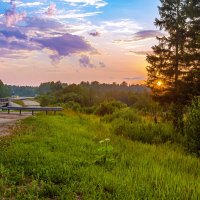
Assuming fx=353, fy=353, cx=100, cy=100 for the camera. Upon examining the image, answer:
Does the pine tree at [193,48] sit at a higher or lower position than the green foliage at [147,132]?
higher

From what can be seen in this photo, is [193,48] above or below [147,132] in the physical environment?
above

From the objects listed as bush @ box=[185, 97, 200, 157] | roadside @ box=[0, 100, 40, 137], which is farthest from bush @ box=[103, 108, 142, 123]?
bush @ box=[185, 97, 200, 157]

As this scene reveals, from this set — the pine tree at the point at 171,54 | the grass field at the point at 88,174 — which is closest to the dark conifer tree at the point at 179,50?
the pine tree at the point at 171,54

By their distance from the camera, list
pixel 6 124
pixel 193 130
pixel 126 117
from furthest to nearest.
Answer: pixel 126 117, pixel 6 124, pixel 193 130

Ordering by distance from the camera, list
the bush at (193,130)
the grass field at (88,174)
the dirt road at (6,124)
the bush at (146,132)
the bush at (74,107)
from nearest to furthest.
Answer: the grass field at (88,174) < the bush at (193,130) < the dirt road at (6,124) < the bush at (146,132) < the bush at (74,107)

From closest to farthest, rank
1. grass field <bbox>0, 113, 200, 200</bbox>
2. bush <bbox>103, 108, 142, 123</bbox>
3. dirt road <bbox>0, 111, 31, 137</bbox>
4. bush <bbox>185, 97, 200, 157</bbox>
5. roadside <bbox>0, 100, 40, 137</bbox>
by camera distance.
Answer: grass field <bbox>0, 113, 200, 200</bbox> < bush <bbox>185, 97, 200, 157</bbox> < dirt road <bbox>0, 111, 31, 137</bbox> < roadside <bbox>0, 100, 40, 137</bbox> < bush <bbox>103, 108, 142, 123</bbox>

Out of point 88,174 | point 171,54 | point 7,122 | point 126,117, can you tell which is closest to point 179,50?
point 171,54

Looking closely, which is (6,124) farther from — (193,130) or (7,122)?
(193,130)

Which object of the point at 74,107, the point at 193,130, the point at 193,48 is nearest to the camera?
the point at 193,130

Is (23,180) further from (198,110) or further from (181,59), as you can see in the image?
(181,59)

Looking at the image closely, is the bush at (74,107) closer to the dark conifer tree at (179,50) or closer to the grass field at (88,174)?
the dark conifer tree at (179,50)

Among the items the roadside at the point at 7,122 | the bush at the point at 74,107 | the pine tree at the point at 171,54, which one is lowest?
the bush at the point at 74,107

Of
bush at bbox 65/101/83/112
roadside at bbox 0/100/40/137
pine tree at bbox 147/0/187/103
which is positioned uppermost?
pine tree at bbox 147/0/187/103

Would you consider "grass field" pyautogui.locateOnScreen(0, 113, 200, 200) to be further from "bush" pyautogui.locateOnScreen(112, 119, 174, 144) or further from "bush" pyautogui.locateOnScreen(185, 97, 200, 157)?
"bush" pyautogui.locateOnScreen(112, 119, 174, 144)
